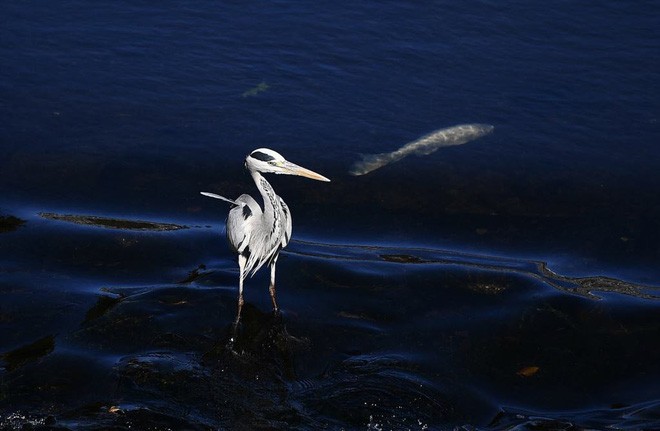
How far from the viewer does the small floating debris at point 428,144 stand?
1137 centimetres

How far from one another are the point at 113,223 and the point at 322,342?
313 cm

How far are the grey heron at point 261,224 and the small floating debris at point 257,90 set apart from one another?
3.99 m

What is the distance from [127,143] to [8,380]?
4.73 metres

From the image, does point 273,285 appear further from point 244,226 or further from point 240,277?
point 244,226

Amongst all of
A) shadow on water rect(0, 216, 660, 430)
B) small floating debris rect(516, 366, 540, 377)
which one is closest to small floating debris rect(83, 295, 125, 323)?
shadow on water rect(0, 216, 660, 430)

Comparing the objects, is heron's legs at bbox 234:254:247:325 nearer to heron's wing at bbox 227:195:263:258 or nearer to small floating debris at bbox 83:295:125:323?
heron's wing at bbox 227:195:263:258

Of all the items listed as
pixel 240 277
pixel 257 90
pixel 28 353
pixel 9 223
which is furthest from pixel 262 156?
pixel 257 90

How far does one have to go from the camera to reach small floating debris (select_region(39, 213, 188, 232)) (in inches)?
394

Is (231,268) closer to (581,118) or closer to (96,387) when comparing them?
(96,387)

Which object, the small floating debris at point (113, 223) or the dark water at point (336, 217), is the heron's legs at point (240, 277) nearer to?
the dark water at point (336, 217)

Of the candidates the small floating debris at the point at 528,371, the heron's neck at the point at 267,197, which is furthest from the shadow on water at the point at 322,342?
the heron's neck at the point at 267,197

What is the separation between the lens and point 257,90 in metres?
12.8

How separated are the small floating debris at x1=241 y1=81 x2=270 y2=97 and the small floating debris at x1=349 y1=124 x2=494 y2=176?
7.14 feet

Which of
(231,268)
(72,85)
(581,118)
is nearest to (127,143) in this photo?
(72,85)
